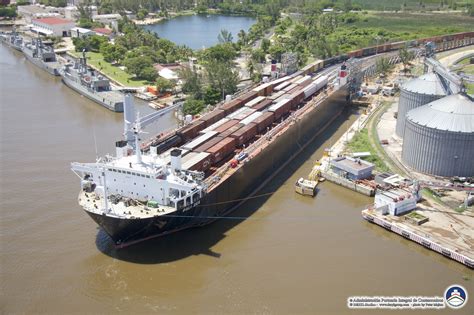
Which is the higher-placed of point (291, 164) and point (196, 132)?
point (196, 132)

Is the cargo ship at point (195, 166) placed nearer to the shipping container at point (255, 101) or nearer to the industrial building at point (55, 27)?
A: the shipping container at point (255, 101)

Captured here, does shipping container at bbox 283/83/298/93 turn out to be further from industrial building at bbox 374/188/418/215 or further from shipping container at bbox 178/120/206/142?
industrial building at bbox 374/188/418/215

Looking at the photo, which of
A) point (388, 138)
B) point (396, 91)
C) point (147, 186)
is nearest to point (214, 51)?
point (396, 91)

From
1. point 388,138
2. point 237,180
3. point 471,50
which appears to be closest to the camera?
point 237,180

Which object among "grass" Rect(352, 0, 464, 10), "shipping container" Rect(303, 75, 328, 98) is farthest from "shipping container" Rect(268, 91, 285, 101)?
"grass" Rect(352, 0, 464, 10)

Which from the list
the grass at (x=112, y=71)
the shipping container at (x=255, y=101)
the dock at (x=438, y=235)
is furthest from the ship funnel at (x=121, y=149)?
the grass at (x=112, y=71)

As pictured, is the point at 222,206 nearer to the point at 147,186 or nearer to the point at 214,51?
the point at 147,186
